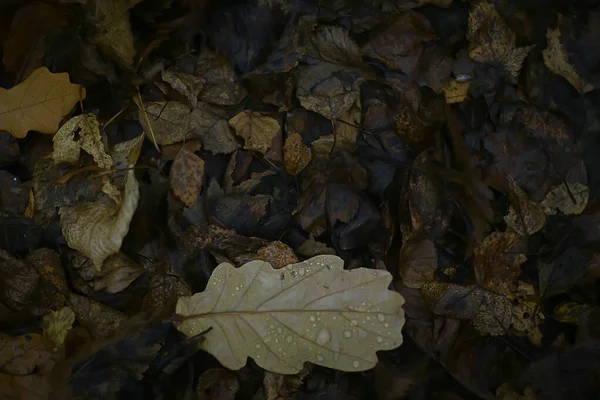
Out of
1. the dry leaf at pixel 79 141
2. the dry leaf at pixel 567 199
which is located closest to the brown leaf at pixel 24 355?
the dry leaf at pixel 79 141

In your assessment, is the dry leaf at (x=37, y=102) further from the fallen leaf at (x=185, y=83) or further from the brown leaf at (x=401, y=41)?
the brown leaf at (x=401, y=41)

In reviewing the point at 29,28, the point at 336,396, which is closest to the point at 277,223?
the point at 336,396

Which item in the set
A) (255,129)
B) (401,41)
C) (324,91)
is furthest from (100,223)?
(401,41)

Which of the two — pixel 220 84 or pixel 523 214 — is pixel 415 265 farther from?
pixel 220 84

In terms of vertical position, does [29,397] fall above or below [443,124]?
below

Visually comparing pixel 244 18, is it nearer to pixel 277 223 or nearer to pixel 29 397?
pixel 277 223

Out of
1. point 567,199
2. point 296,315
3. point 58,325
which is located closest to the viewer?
point 296,315
